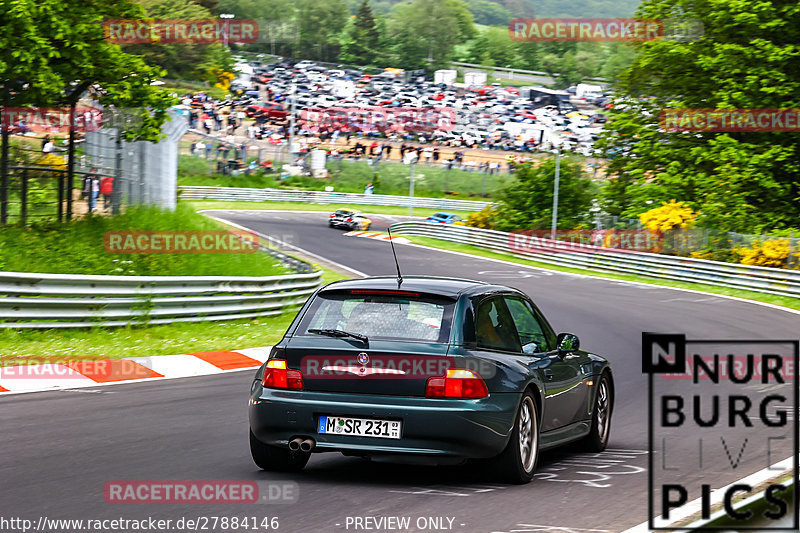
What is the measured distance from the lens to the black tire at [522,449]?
727cm

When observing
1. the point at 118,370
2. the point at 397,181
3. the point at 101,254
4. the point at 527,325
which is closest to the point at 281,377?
the point at 527,325

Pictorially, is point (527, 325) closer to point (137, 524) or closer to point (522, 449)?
point (522, 449)

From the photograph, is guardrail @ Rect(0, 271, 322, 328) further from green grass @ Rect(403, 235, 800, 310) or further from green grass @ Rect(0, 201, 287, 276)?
green grass @ Rect(403, 235, 800, 310)

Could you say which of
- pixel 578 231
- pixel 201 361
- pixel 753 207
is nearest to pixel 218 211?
pixel 578 231

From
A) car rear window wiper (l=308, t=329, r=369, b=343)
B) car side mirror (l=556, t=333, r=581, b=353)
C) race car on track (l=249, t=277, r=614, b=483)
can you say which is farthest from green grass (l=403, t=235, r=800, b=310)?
car rear window wiper (l=308, t=329, r=369, b=343)

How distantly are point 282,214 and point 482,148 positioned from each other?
33546mm

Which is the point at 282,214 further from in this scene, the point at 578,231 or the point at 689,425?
the point at 689,425

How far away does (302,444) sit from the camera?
720cm

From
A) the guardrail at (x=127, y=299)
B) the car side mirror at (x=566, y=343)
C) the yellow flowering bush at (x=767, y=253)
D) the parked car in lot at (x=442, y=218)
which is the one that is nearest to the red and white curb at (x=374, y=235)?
the parked car in lot at (x=442, y=218)

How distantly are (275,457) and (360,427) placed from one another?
31.0 inches

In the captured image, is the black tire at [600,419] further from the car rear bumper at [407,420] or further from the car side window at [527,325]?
the car rear bumper at [407,420]

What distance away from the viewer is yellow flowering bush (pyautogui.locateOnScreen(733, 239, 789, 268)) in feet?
116

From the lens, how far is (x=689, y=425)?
10.9 m

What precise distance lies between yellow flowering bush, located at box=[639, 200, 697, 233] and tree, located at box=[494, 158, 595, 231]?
7.15 metres
